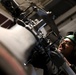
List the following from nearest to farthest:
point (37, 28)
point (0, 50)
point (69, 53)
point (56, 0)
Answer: point (0, 50) < point (37, 28) < point (69, 53) < point (56, 0)

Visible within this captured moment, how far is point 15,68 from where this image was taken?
321 millimetres

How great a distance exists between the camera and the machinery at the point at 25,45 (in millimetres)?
321

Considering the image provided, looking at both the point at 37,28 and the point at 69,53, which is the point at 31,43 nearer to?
the point at 37,28

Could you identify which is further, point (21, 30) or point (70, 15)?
point (70, 15)

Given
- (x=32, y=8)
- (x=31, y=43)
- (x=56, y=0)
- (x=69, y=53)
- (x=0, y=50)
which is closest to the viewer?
(x=0, y=50)

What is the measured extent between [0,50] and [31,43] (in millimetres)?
188

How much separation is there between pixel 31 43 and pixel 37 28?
114 millimetres

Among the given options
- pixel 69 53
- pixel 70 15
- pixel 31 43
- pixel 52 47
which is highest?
pixel 31 43

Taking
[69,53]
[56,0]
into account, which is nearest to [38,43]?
[69,53]

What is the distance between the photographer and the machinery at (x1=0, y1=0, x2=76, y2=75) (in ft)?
1.05

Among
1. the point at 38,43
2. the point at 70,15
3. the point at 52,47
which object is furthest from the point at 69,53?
the point at 70,15

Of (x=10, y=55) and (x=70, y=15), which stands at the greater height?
(x=10, y=55)

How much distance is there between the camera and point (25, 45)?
456mm

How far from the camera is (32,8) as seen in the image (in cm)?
71
